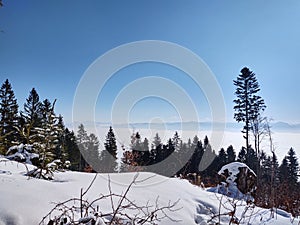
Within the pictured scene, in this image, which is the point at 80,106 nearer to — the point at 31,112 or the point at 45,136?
the point at 45,136

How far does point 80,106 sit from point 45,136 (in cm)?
130

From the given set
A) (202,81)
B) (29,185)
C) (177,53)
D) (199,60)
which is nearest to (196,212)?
(29,185)

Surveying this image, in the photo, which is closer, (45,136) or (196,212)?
(196,212)

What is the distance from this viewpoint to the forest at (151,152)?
482 centimetres

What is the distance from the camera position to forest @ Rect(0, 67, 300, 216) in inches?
190

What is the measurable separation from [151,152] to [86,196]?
2477 centimetres

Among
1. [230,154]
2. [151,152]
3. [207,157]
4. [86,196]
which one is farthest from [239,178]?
[230,154]

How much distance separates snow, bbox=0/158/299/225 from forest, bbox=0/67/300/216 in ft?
2.18

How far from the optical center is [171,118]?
695 centimetres

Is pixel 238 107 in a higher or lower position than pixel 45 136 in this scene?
higher

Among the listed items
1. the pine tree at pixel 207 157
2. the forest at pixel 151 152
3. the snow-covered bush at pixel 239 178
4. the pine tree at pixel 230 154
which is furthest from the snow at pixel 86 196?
the pine tree at pixel 230 154

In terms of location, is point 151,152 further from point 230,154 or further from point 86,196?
point 86,196

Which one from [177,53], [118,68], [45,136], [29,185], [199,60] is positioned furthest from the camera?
[177,53]

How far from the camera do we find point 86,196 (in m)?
2.39
